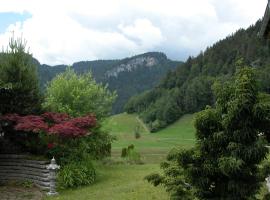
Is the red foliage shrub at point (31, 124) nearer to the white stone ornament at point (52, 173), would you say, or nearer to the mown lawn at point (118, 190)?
the white stone ornament at point (52, 173)

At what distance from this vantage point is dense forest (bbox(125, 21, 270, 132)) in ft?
444

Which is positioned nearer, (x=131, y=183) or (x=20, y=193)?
(x=20, y=193)

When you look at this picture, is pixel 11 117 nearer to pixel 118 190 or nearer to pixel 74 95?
pixel 118 190

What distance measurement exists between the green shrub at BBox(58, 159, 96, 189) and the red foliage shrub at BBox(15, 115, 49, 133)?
1832mm

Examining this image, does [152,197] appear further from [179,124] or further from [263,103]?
[179,124]

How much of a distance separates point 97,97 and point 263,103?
72.1 ft

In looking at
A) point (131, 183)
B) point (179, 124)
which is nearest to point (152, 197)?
point (131, 183)

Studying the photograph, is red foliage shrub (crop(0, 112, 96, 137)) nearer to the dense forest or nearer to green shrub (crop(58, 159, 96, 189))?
green shrub (crop(58, 159, 96, 189))

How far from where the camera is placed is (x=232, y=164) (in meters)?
8.22

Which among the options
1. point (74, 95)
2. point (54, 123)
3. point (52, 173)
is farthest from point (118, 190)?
point (74, 95)

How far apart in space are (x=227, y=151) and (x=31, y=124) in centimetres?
1338

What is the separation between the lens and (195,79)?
475 feet

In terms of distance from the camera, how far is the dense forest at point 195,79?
444ft

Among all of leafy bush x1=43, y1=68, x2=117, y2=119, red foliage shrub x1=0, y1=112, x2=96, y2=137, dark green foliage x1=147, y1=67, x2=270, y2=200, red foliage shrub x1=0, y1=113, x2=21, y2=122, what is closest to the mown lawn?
red foliage shrub x1=0, y1=112, x2=96, y2=137
